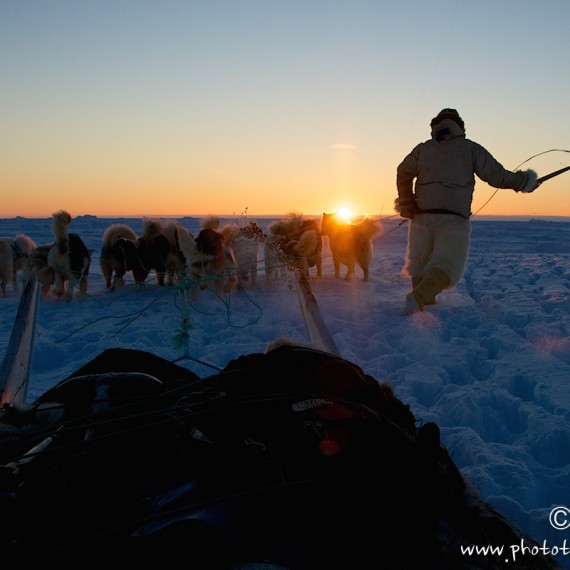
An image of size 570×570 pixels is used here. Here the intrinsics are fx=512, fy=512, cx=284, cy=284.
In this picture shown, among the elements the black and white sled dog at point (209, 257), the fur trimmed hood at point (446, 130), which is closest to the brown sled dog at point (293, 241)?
the black and white sled dog at point (209, 257)

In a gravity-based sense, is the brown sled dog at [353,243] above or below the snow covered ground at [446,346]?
above

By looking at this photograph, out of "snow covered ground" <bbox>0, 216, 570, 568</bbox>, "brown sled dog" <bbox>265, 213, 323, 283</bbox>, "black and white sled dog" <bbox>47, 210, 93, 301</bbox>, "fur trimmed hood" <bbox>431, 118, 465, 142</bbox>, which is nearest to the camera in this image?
"snow covered ground" <bbox>0, 216, 570, 568</bbox>

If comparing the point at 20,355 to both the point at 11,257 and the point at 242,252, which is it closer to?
the point at 242,252

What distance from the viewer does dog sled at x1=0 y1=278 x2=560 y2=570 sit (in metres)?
1.13

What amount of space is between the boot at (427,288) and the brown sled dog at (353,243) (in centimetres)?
316

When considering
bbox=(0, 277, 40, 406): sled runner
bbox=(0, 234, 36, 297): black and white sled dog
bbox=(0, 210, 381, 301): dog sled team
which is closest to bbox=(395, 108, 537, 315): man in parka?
bbox=(0, 210, 381, 301): dog sled team

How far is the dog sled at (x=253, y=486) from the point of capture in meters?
1.13

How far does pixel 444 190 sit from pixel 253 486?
452cm

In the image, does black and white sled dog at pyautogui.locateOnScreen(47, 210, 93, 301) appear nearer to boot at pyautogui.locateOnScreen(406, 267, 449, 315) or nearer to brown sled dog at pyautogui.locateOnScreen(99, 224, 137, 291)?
brown sled dog at pyautogui.locateOnScreen(99, 224, 137, 291)

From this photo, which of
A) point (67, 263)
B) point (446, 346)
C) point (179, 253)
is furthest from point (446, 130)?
point (67, 263)

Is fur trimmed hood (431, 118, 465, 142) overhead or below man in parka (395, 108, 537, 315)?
overhead

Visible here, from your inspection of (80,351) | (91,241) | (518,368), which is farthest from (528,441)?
(91,241)

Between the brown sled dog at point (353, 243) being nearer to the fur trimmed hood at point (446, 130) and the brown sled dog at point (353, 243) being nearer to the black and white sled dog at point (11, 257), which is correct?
the fur trimmed hood at point (446, 130)

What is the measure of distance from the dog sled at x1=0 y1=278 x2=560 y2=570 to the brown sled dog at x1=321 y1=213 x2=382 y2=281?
710 centimetres
